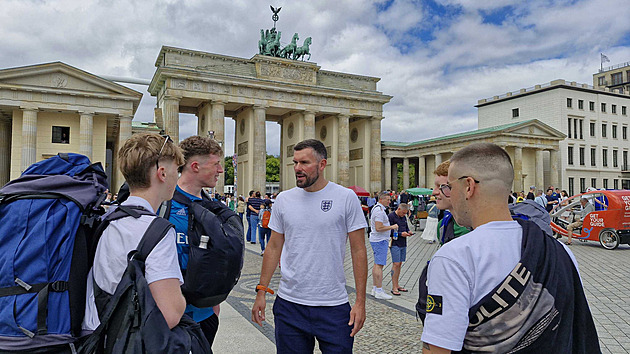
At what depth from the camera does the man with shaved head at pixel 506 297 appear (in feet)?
4.77

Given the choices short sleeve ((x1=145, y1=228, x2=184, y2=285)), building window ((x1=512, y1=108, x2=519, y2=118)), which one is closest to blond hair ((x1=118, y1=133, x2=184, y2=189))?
short sleeve ((x1=145, y1=228, x2=184, y2=285))

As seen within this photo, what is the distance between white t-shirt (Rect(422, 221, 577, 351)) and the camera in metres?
1.46

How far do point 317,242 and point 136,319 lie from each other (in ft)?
5.56

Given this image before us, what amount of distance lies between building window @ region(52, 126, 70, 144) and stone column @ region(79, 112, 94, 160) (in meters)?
1.81

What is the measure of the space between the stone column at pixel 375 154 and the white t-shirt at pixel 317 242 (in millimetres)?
46576

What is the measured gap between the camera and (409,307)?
680 cm

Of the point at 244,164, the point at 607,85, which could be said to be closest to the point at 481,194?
the point at 244,164

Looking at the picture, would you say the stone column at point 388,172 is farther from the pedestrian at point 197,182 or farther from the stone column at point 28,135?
the pedestrian at point 197,182

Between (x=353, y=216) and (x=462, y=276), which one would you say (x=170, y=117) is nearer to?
(x=353, y=216)

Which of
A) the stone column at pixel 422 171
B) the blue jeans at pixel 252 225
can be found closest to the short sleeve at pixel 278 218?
A: the blue jeans at pixel 252 225

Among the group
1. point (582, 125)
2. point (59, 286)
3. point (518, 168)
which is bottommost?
point (59, 286)

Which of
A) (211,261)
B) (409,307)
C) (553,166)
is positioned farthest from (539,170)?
(211,261)

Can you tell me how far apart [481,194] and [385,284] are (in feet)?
24.3

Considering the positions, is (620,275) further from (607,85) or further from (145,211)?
(607,85)
